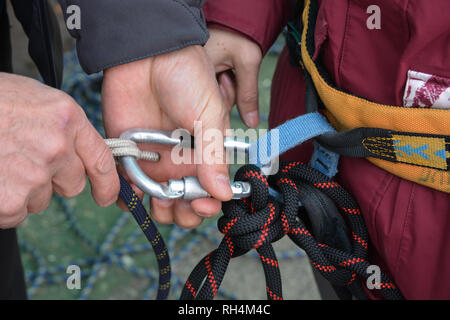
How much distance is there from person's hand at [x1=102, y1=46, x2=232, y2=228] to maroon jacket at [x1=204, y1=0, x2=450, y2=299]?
8.8 inches

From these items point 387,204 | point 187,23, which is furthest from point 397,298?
point 187,23

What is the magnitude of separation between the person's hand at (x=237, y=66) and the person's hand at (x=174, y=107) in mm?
108

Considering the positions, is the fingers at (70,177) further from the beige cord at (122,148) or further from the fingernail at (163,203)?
the fingernail at (163,203)

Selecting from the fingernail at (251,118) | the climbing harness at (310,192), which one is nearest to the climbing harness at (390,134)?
the climbing harness at (310,192)

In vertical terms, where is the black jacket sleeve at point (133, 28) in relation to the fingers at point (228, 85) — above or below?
above

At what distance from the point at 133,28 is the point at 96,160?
0.25 metres

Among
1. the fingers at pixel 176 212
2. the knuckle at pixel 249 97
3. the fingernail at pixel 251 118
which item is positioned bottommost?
the fingers at pixel 176 212

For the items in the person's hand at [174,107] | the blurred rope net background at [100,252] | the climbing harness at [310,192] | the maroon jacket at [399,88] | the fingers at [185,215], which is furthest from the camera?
the blurred rope net background at [100,252]

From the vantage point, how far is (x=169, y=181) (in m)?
0.77

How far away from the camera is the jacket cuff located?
0.90m

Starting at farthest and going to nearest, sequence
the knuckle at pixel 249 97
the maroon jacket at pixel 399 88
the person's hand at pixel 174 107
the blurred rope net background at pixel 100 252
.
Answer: the blurred rope net background at pixel 100 252
the knuckle at pixel 249 97
the person's hand at pixel 174 107
the maroon jacket at pixel 399 88

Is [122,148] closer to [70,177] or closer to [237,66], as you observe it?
[70,177]

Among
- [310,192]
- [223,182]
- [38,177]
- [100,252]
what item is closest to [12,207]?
[38,177]

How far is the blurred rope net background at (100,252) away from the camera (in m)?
1.59
